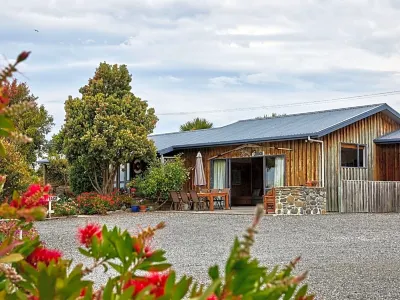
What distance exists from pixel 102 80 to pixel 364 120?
9.16 metres

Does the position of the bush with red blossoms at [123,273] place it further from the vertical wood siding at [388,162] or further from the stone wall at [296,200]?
the vertical wood siding at [388,162]

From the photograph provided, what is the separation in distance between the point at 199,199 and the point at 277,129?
3683 millimetres

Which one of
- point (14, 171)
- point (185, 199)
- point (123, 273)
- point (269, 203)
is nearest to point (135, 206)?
point (185, 199)

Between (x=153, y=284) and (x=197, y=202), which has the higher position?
(x=153, y=284)

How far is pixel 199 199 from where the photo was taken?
68.9ft

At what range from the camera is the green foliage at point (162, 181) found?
21.2 meters

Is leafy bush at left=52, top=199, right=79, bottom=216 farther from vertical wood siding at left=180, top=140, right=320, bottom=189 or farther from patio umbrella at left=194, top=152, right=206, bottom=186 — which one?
vertical wood siding at left=180, top=140, right=320, bottom=189

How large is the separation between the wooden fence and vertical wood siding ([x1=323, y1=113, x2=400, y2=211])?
371 millimetres

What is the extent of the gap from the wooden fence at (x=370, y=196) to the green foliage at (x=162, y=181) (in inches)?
224

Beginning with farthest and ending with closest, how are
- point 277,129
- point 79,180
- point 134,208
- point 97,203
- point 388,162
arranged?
point 79,180 < point 277,129 < point 388,162 < point 134,208 < point 97,203

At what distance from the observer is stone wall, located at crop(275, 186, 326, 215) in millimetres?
18000

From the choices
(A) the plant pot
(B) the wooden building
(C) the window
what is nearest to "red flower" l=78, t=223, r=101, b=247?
(B) the wooden building

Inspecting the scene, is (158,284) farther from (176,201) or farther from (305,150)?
(176,201)

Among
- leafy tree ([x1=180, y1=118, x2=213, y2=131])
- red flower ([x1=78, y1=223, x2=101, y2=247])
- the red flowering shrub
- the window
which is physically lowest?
red flower ([x1=78, y1=223, x2=101, y2=247])
